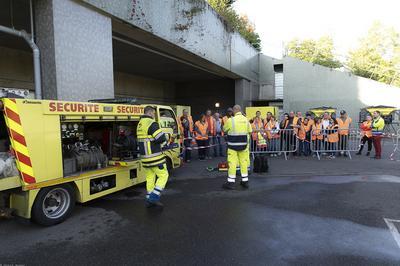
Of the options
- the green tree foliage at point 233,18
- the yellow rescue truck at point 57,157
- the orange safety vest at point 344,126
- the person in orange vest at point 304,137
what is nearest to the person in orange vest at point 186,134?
the person in orange vest at point 304,137

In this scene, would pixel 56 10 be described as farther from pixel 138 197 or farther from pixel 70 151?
pixel 138 197

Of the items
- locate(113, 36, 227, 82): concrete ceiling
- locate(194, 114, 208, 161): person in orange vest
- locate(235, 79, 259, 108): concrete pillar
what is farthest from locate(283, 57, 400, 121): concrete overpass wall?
locate(194, 114, 208, 161): person in orange vest

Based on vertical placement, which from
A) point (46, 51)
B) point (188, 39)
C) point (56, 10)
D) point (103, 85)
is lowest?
point (103, 85)

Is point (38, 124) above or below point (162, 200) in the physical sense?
above

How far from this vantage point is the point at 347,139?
1107 cm

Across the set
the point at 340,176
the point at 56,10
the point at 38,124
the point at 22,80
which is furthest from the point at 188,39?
the point at 38,124

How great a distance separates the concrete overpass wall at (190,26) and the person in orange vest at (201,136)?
11.1 ft

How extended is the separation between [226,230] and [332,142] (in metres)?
8.12

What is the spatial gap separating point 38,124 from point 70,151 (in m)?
1.02

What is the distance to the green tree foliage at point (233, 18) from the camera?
2160cm

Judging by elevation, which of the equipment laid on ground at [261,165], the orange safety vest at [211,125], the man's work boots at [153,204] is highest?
the orange safety vest at [211,125]

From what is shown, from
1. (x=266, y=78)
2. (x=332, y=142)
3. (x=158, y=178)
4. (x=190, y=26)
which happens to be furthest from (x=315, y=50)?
(x=158, y=178)

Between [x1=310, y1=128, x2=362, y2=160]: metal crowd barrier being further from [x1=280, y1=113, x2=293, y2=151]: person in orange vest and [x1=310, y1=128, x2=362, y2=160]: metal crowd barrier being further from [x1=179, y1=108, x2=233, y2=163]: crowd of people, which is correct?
[x1=179, y1=108, x2=233, y2=163]: crowd of people

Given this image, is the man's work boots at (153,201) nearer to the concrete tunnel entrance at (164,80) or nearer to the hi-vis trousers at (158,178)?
the hi-vis trousers at (158,178)
